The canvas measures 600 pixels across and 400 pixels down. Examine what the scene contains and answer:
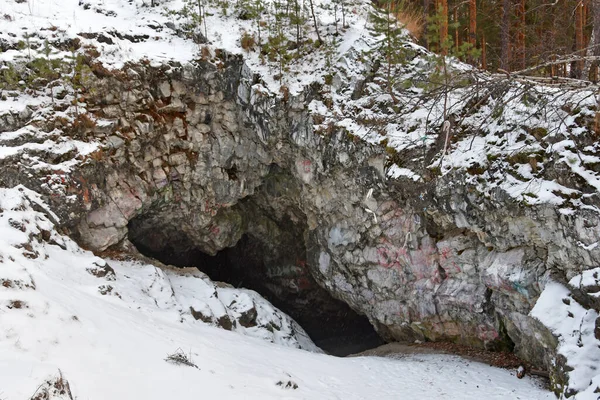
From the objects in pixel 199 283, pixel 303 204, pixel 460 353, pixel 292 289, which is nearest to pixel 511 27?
pixel 303 204

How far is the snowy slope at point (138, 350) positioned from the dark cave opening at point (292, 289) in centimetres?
448

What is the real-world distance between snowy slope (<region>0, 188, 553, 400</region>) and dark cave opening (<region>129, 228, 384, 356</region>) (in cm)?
448

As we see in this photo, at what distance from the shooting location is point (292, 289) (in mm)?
15859

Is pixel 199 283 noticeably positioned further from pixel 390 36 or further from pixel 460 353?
pixel 390 36

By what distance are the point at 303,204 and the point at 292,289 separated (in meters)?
4.43

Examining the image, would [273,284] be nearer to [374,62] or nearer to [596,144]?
[374,62]

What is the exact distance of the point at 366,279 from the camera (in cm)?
1212

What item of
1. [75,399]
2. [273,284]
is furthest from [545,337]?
[273,284]

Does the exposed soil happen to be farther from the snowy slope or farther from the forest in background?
the forest in background

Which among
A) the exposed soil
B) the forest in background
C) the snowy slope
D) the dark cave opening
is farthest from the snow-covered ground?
the dark cave opening

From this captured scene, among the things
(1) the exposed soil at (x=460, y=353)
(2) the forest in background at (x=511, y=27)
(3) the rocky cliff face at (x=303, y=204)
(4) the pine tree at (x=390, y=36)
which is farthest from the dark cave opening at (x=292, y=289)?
(2) the forest in background at (x=511, y=27)

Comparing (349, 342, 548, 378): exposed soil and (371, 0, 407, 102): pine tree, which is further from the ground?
(371, 0, 407, 102): pine tree

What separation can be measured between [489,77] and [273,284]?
14234 mm

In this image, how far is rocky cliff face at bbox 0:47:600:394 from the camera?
9062 millimetres
